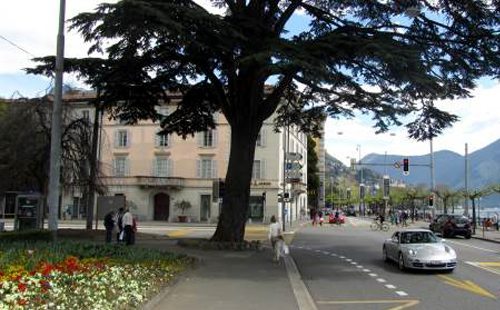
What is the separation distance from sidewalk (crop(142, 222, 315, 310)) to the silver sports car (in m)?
3.40

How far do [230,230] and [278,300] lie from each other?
14.2m

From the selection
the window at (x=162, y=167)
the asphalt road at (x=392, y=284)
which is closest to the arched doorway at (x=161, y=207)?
the window at (x=162, y=167)

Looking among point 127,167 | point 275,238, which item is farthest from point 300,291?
point 127,167

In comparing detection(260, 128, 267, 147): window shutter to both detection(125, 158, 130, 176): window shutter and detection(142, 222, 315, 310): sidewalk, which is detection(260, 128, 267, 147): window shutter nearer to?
detection(125, 158, 130, 176): window shutter

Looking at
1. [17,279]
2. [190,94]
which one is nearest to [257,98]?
[190,94]

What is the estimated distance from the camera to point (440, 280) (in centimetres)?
1808

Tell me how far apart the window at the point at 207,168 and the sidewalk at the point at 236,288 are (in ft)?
171

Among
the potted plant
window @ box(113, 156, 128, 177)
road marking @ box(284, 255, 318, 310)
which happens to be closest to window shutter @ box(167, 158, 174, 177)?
the potted plant

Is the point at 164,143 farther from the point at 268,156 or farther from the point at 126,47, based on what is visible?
the point at 126,47

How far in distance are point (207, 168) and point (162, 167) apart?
5230mm

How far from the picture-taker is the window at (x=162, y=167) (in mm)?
75625

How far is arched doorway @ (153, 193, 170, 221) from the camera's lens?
75500mm

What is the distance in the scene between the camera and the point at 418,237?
70.5 ft

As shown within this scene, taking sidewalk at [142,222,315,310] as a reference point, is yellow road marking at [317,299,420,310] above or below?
below
